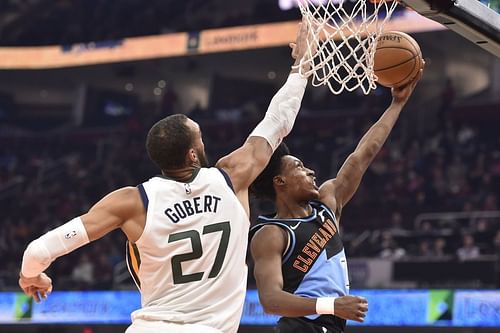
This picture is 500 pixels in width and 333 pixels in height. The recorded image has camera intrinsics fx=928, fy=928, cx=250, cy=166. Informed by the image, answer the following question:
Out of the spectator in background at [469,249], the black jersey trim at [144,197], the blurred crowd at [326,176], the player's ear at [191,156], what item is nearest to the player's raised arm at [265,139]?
the player's ear at [191,156]

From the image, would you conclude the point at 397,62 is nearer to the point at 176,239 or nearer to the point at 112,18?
the point at 176,239

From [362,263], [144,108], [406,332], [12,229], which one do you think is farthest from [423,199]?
[144,108]

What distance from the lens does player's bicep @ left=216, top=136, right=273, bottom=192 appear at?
12.3 feet

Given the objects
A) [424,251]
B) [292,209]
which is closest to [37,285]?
[292,209]

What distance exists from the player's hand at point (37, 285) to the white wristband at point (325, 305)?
1168 mm

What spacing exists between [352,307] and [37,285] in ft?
→ 4.26

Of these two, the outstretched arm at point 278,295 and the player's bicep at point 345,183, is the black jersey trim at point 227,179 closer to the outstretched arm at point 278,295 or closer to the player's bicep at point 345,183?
the outstretched arm at point 278,295

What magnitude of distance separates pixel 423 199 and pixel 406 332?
4730mm

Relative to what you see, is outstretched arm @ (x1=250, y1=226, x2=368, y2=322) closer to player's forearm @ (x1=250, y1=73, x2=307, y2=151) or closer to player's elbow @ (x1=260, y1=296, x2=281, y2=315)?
player's elbow @ (x1=260, y1=296, x2=281, y2=315)

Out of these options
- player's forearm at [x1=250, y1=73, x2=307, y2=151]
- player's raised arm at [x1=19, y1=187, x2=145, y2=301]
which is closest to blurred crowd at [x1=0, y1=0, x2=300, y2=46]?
player's forearm at [x1=250, y1=73, x2=307, y2=151]

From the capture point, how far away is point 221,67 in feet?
73.7

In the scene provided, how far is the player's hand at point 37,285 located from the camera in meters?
3.51

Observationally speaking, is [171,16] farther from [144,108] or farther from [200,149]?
[200,149]

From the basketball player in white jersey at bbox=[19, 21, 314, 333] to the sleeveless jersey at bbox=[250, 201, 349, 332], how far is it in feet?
2.76
